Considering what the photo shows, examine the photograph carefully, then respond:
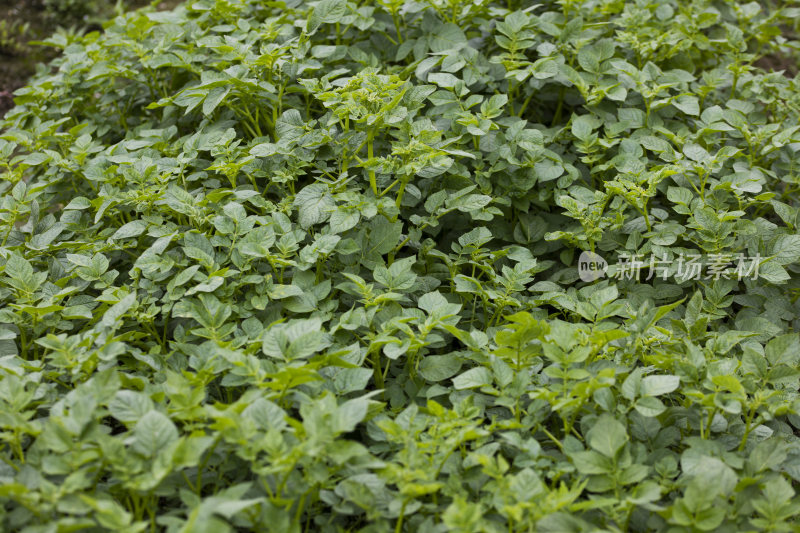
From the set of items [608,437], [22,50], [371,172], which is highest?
[22,50]

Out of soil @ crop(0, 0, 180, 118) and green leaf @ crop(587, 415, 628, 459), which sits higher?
soil @ crop(0, 0, 180, 118)

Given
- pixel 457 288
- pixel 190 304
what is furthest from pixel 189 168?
pixel 457 288

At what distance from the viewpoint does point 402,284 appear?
1.88m

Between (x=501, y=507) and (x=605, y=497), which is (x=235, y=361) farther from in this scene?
(x=605, y=497)

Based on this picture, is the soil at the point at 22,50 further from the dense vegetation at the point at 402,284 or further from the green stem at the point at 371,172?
the green stem at the point at 371,172

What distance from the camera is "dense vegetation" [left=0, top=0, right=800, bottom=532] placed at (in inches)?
55.5

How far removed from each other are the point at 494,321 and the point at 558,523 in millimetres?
808

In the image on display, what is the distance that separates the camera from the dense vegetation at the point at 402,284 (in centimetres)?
141

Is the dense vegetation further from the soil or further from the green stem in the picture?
the soil

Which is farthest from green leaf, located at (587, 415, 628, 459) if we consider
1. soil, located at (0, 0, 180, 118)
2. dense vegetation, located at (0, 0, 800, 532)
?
soil, located at (0, 0, 180, 118)

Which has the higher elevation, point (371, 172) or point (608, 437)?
point (371, 172)

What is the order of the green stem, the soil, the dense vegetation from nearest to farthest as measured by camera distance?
1. the dense vegetation
2. the green stem
3. the soil

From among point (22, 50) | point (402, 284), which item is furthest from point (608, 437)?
point (22, 50)

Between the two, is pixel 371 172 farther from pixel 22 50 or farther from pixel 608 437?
pixel 22 50
